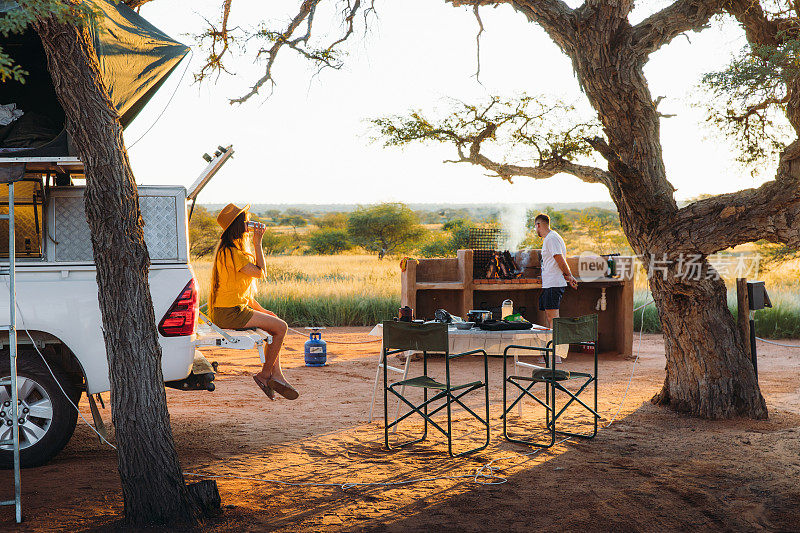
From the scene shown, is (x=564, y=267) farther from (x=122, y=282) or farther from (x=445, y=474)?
(x=122, y=282)

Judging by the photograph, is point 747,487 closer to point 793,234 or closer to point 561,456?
point 561,456

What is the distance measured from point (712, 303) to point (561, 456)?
2.29 m

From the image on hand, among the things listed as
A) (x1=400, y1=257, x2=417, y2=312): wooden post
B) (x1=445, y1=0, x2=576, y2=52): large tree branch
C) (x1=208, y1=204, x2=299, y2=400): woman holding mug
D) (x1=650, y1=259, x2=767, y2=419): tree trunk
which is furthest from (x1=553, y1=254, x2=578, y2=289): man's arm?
(x1=208, y1=204, x2=299, y2=400): woman holding mug

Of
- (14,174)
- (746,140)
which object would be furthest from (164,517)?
(746,140)

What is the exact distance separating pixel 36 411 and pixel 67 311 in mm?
692

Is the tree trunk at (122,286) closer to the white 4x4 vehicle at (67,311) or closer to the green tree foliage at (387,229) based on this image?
the white 4x4 vehicle at (67,311)

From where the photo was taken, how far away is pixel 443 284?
→ 10297 millimetres

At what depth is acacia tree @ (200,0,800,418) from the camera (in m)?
6.67

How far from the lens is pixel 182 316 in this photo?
519 cm

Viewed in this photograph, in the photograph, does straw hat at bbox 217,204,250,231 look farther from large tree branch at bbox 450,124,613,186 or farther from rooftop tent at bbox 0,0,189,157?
large tree branch at bbox 450,124,613,186

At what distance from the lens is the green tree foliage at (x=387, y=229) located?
44.5m

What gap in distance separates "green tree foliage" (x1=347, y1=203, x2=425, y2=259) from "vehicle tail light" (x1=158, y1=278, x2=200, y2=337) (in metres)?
38.7

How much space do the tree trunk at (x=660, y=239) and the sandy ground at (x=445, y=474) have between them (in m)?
0.31

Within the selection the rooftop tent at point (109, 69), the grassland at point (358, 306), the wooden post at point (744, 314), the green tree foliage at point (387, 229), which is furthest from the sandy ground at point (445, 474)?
the green tree foliage at point (387, 229)
